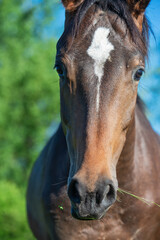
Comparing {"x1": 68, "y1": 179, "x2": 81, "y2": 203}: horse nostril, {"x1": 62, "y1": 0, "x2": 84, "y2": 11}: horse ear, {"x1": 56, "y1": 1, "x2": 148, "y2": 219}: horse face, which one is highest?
{"x1": 62, "y1": 0, "x2": 84, "y2": 11}: horse ear

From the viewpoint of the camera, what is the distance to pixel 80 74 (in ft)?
9.25

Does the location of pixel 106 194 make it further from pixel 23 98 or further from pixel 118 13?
pixel 23 98

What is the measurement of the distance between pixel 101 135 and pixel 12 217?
25.0 ft

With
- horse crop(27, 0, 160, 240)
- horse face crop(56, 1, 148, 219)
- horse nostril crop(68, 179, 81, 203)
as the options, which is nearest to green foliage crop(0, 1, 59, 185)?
horse crop(27, 0, 160, 240)

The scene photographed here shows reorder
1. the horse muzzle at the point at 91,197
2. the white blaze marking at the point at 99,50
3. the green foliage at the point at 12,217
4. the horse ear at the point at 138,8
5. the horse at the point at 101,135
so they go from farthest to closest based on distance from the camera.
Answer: the green foliage at the point at 12,217 < the horse ear at the point at 138,8 < the white blaze marking at the point at 99,50 < the horse at the point at 101,135 < the horse muzzle at the point at 91,197

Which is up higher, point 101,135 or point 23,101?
point 101,135

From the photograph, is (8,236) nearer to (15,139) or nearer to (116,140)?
(116,140)

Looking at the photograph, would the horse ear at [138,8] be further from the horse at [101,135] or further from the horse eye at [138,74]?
the horse eye at [138,74]

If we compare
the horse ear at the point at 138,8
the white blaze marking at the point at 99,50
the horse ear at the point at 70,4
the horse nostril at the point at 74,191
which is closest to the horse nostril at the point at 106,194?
the horse nostril at the point at 74,191

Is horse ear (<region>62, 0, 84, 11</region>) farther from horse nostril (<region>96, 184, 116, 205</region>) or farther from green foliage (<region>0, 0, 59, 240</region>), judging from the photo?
green foliage (<region>0, 0, 59, 240</region>)

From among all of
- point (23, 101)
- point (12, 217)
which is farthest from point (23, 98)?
point (12, 217)

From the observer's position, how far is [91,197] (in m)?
2.44

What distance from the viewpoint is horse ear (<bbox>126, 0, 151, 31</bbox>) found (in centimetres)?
330

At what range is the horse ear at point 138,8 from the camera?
3305 millimetres
